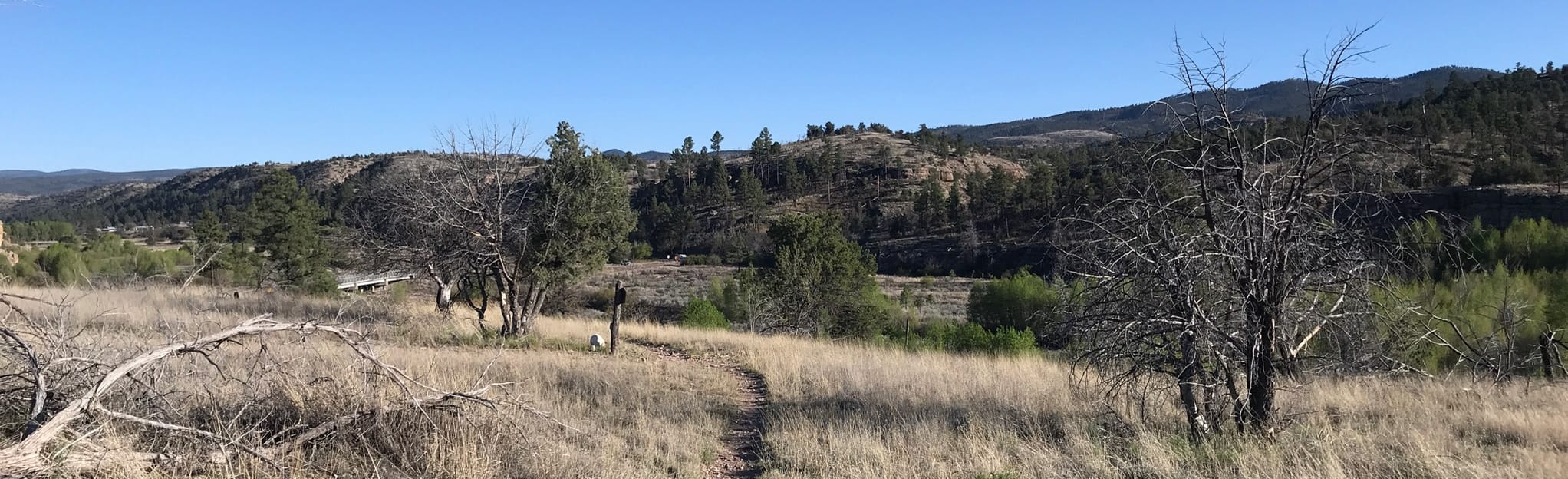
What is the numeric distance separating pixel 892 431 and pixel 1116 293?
2.21 m

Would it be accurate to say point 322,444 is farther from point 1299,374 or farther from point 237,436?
point 1299,374

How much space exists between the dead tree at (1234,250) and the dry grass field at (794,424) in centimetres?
51

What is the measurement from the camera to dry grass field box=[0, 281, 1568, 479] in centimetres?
533

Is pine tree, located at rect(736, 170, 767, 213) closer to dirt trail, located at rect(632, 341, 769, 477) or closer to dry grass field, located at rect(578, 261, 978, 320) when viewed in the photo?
dry grass field, located at rect(578, 261, 978, 320)

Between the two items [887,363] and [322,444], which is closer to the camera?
[322,444]

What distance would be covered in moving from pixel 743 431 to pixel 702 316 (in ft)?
53.7

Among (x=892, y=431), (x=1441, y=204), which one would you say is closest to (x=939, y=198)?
(x=1441, y=204)

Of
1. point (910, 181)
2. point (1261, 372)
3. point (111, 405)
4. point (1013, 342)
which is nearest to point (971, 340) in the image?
point (1013, 342)

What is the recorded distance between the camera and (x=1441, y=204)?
45.3 m

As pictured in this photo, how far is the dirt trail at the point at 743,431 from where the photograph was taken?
6.63 metres

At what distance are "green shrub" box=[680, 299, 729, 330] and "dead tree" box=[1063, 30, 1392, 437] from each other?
17.3 m

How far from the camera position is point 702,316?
24375 mm

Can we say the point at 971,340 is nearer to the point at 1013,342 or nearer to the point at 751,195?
the point at 1013,342

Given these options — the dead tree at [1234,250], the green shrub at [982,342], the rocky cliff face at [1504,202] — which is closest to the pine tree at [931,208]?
the rocky cliff face at [1504,202]
